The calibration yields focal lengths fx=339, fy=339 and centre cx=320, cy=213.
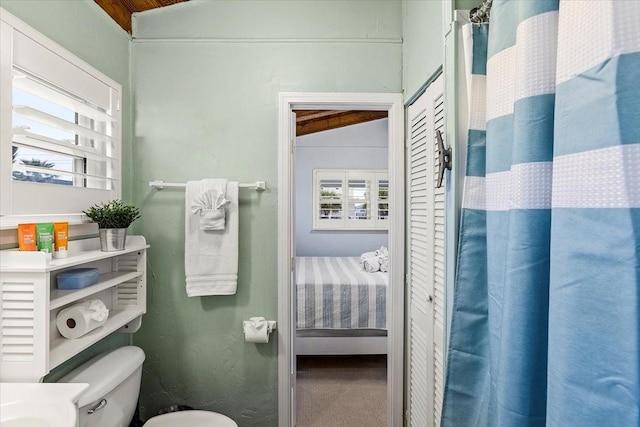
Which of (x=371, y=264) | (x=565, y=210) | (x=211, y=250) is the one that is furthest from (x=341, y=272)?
(x=565, y=210)

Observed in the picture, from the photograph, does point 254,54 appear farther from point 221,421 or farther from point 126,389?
point 221,421

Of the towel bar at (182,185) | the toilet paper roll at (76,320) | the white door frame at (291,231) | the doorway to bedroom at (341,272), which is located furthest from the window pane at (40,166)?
the doorway to bedroom at (341,272)

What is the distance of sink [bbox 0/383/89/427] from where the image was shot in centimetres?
93

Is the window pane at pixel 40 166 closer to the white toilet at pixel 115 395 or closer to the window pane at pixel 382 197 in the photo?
the white toilet at pixel 115 395

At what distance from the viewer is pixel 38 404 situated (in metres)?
0.98

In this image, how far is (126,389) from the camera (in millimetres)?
1463

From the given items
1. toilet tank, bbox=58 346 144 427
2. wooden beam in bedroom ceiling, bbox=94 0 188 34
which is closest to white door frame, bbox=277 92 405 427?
toilet tank, bbox=58 346 144 427

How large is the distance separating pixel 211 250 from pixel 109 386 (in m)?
0.72

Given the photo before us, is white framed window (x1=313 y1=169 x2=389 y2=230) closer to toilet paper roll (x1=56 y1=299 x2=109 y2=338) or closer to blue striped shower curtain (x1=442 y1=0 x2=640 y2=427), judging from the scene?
toilet paper roll (x1=56 y1=299 x2=109 y2=338)

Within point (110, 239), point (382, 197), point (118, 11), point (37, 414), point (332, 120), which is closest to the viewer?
point (37, 414)

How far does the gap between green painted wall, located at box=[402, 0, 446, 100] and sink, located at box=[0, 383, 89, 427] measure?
1.64 m

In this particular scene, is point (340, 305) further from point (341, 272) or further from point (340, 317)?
point (341, 272)

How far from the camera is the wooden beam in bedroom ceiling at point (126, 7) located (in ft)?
5.44

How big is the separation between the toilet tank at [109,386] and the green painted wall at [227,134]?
0.36 metres
